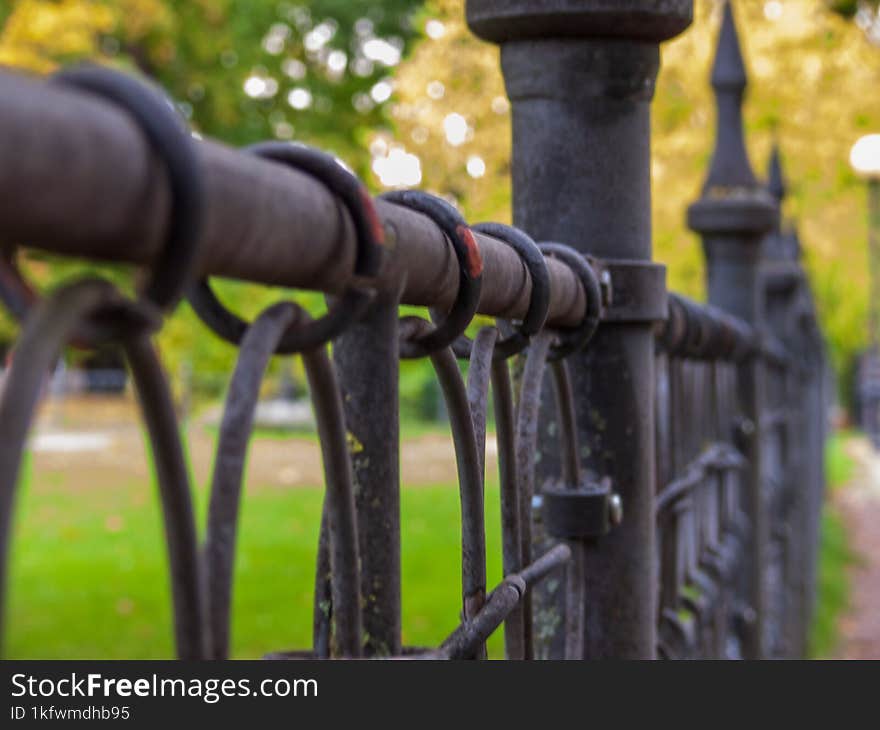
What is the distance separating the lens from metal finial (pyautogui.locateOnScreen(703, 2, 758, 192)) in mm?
4613

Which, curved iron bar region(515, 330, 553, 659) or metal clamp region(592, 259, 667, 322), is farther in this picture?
metal clamp region(592, 259, 667, 322)

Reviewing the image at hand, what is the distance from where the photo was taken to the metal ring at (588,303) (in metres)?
1.88

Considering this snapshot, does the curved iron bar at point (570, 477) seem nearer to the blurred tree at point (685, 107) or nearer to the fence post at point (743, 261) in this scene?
the fence post at point (743, 261)

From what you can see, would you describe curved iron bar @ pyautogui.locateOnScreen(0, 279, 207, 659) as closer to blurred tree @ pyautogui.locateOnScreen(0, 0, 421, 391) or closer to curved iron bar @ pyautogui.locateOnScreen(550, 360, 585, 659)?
curved iron bar @ pyautogui.locateOnScreen(550, 360, 585, 659)

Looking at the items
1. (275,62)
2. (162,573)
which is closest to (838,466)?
(275,62)

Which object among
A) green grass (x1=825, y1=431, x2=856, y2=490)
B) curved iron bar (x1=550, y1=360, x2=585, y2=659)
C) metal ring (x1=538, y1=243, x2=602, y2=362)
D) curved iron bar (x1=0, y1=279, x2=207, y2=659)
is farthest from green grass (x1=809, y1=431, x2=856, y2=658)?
curved iron bar (x1=0, y1=279, x2=207, y2=659)

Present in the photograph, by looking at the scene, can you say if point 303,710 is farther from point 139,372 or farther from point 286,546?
point 286,546

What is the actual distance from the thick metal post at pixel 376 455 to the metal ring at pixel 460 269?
0.30 ft

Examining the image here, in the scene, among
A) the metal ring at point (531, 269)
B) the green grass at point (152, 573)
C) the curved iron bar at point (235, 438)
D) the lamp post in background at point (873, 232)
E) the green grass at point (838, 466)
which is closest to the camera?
the curved iron bar at point (235, 438)

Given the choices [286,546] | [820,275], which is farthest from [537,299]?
[820,275]

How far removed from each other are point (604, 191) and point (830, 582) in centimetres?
1199

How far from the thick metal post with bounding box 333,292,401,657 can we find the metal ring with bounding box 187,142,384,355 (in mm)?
151

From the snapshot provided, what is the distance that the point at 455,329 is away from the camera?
1.26 meters

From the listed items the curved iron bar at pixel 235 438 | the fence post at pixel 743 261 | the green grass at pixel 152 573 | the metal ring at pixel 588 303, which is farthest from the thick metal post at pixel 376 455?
the green grass at pixel 152 573
